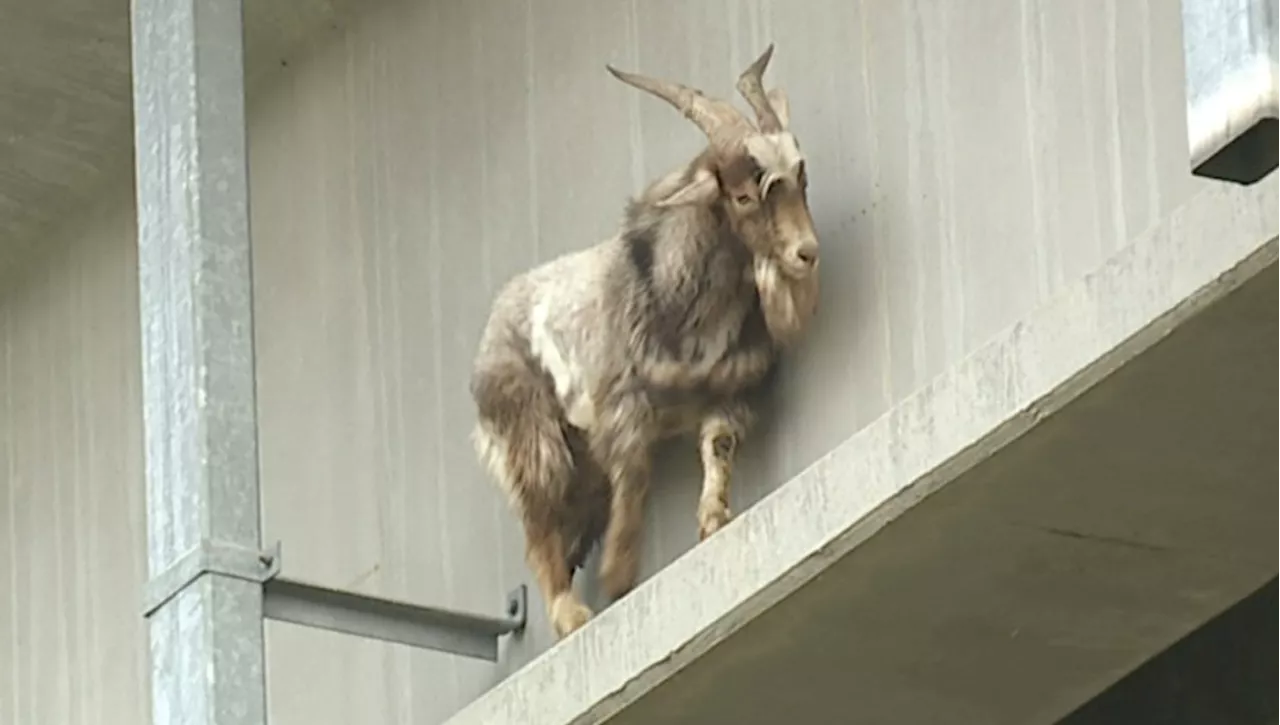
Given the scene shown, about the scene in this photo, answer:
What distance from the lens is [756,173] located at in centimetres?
547

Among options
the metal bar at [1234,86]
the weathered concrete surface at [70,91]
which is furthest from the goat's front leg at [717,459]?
the metal bar at [1234,86]

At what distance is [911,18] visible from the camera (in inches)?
219

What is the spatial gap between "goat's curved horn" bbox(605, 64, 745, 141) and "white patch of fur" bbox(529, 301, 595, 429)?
546 mm

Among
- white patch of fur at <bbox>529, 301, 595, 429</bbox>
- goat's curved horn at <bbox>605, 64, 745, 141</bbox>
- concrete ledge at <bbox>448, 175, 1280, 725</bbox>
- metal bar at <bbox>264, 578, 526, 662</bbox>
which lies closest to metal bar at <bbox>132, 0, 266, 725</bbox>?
metal bar at <bbox>264, 578, 526, 662</bbox>

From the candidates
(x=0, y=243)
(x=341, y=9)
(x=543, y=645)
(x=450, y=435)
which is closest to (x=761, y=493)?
(x=543, y=645)

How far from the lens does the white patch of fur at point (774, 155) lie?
5.43 meters

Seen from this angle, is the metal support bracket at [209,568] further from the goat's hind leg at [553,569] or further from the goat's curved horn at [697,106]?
the goat's curved horn at [697,106]

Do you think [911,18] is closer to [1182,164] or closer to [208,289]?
[1182,164]

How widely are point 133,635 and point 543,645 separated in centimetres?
187

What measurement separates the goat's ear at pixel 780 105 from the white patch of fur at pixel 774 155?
0.06 m

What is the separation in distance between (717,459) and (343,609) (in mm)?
714

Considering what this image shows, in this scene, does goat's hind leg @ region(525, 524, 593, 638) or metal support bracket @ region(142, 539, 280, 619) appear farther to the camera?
goat's hind leg @ region(525, 524, 593, 638)

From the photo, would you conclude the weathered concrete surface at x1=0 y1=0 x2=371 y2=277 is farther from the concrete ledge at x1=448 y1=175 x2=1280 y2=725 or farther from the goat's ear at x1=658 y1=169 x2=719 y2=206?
the concrete ledge at x1=448 y1=175 x2=1280 y2=725

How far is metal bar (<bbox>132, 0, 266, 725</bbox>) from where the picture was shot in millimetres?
5016
